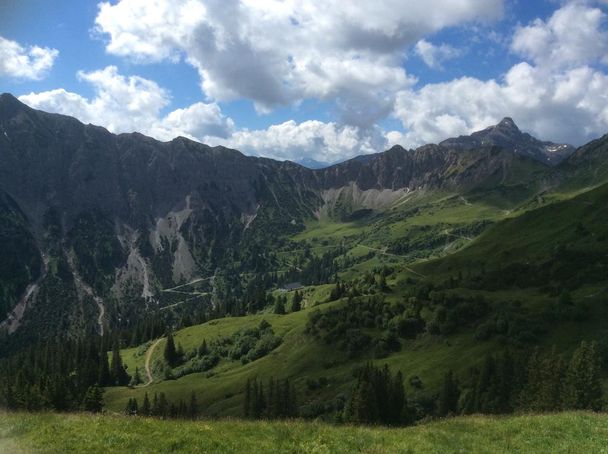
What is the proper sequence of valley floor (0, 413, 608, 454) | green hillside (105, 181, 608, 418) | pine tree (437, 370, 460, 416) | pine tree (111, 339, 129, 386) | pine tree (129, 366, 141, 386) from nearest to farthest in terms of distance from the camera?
valley floor (0, 413, 608, 454) → pine tree (437, 370, 460, 416) → green hillside (105, 181, 608, 418) → pine tree (111, 339, 129, 386) → pine tree (129, 366, 141, 386)

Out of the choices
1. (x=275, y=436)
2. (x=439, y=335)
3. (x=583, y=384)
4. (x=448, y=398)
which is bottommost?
(x=448, y=398)

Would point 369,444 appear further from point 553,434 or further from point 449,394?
point 449,394

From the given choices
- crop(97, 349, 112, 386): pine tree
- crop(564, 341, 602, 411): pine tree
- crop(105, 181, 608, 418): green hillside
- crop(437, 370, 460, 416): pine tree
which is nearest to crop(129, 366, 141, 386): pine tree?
crop(105, 181, 608, 418): green hillside

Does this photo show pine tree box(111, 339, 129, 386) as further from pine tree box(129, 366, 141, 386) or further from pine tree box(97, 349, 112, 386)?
pine tree box(129, 366, 141, 386)

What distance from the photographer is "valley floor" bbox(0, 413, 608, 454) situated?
72.0ft

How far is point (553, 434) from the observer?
1076 inches

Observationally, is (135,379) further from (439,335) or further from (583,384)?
(583,384)

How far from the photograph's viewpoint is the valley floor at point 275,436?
21938 mm

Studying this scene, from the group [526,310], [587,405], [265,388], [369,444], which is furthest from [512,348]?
[369,444]

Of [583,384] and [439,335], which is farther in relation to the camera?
[439,335]

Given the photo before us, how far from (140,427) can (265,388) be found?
124 m

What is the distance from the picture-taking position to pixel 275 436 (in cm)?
2433

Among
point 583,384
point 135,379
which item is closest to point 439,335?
point 583,384

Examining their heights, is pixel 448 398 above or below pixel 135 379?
above
